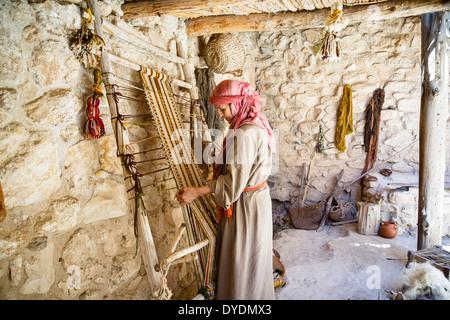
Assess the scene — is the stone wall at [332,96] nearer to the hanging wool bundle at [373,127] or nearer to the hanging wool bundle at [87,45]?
the hanging wool bundle at [373,127]

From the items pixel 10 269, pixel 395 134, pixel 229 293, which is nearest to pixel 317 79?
pixel 395 134

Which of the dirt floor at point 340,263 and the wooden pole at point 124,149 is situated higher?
the wooden pole at point 124,149

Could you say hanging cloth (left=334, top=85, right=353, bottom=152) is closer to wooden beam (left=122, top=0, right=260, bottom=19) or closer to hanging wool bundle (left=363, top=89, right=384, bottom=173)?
hanging wool bundle (left=363, top=89, right=384, bottom=173)

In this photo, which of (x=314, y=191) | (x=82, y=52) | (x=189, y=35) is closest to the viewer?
(x=82, y=52)

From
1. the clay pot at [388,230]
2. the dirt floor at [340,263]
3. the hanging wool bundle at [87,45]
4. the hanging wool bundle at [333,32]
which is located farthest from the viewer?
the clay pot at [388,230]

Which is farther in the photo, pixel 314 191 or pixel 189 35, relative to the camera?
pixel 314 191

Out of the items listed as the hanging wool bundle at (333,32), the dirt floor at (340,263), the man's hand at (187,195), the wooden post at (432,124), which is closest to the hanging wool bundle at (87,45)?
the man's hand at (187,195)

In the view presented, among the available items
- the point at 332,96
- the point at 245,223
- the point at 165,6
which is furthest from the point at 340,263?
the point at 165,6

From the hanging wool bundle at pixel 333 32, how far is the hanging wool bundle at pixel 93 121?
170 centimetres

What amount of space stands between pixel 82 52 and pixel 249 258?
4.59ft

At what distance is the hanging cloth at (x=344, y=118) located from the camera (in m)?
3.86

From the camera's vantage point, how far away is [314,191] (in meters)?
4.22

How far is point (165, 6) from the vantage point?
193cm
